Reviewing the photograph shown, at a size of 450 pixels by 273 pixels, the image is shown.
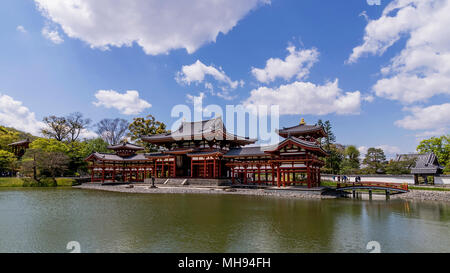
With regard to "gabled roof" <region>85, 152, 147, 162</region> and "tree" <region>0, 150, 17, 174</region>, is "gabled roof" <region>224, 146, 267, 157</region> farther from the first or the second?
"tree" <region>0, 150, 17, 174</region>

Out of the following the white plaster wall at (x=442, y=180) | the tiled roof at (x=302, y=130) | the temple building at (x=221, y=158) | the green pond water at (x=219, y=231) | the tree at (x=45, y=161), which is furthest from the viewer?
the tree at (x=45, y=161)

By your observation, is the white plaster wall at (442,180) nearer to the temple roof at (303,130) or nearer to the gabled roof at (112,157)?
the temple roof at (303,130)

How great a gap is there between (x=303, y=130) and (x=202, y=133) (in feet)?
45.8

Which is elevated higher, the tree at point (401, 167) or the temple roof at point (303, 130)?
the temple roof at point (303, 130)

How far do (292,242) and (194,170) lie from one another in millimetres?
27471

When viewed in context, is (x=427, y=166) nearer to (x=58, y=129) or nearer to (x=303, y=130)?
(x=303, y=130)

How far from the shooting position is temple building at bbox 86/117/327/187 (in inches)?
1011

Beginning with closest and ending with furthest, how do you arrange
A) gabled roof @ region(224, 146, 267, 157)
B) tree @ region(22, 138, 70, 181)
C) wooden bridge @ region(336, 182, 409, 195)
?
wooden bridge @ region(336, 182, 409, 195) < gabled roof @ region(224, 146, 267, 157) < tree @ region(22, 138, 70, 181)

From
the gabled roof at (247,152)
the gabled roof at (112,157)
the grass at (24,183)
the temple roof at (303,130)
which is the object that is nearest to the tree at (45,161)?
the grass at (24,183)

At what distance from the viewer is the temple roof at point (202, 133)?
34.0 meters

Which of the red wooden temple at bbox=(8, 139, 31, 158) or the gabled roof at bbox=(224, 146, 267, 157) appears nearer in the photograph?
the gabled roof at bbox=(224, 146, 267, 157)

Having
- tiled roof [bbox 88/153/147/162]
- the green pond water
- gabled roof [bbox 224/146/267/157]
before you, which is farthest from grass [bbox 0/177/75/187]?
gabled roof [bbox 224/146/267/157]
